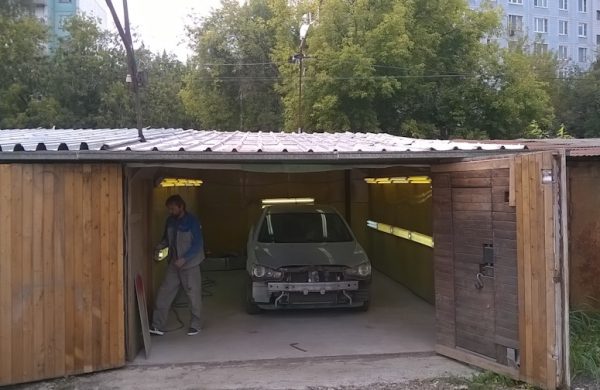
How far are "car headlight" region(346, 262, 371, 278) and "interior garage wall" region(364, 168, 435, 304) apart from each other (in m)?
1.23

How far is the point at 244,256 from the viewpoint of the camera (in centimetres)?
1291

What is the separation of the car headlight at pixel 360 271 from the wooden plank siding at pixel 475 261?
1559 millimetres

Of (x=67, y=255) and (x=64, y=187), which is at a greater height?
(x=64, y=187)

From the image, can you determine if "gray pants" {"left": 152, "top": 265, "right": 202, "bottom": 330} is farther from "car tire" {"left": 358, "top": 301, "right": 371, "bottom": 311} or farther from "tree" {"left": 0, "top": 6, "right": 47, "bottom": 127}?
"tree" {"left": 0, "top": 6, "right": 47, "bottom": 127}

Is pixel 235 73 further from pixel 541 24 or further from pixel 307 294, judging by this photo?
pixel 541 24

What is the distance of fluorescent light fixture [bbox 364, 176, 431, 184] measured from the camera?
28.8 feet

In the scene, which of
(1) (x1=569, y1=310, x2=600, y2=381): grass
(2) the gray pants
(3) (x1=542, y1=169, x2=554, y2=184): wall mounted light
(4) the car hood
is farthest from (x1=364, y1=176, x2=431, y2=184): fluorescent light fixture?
(2) the gray pants

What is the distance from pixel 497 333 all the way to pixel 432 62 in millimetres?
19912

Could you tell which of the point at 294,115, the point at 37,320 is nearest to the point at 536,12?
the point at 294,115

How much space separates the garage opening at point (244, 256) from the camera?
22.5ft

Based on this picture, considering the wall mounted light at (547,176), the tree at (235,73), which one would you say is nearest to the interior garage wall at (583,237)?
the wall mounted light at (547,176)

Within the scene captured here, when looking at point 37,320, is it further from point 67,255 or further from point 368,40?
point 368,40

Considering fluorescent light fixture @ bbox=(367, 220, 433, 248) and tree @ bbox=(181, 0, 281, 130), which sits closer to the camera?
fluorescent light fixture @ bbox=(367, 220, 433, 248)

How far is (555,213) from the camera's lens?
5.25 meters
